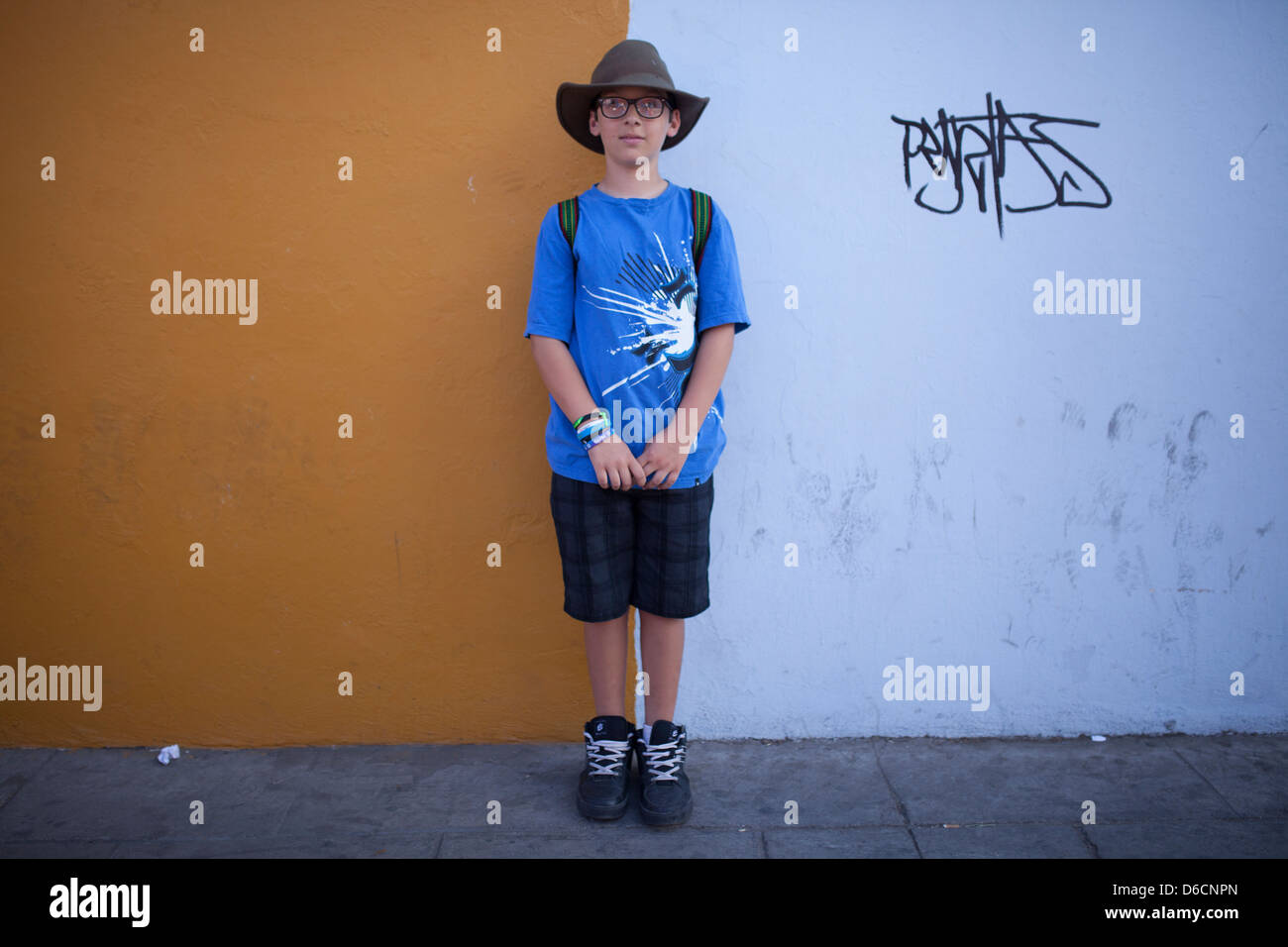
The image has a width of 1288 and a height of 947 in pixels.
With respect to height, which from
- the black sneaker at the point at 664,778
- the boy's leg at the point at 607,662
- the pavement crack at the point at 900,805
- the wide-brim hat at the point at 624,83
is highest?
the wide-brim hat at the point at 624,83

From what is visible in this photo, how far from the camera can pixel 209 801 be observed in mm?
2904

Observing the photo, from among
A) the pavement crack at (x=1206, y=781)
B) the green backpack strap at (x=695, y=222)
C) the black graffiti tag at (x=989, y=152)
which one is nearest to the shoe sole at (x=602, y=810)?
the green backpack strap at (x=695, y=222)

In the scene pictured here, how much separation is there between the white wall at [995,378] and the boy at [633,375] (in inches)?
14.8

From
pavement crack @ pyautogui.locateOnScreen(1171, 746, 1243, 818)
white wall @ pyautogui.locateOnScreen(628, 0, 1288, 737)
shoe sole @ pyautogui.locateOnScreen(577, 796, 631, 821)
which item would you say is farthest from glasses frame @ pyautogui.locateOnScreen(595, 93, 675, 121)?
pavement crack @ pyautogui.locateOnScreen(1171, 746, 1243, 818)

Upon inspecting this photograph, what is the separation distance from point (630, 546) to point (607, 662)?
14.5 inches

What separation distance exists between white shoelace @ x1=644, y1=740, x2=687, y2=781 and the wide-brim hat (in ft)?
5.92

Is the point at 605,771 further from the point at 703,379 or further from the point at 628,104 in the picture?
the point at 628,104

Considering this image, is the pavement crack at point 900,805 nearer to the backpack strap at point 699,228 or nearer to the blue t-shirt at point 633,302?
the blue t-shirt at point 633,302

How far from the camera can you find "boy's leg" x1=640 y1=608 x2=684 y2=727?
9.39ft

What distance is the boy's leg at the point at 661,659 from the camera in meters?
2.86

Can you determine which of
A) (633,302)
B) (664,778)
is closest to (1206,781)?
(664,778)

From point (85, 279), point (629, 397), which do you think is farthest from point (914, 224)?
point (85, 279)

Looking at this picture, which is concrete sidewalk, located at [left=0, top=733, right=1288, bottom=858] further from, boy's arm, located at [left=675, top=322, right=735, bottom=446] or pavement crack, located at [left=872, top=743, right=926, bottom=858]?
boy's arm, located at [left=675, top=322, right=735, bottom=446]

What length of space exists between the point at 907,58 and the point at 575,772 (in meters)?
2.53
